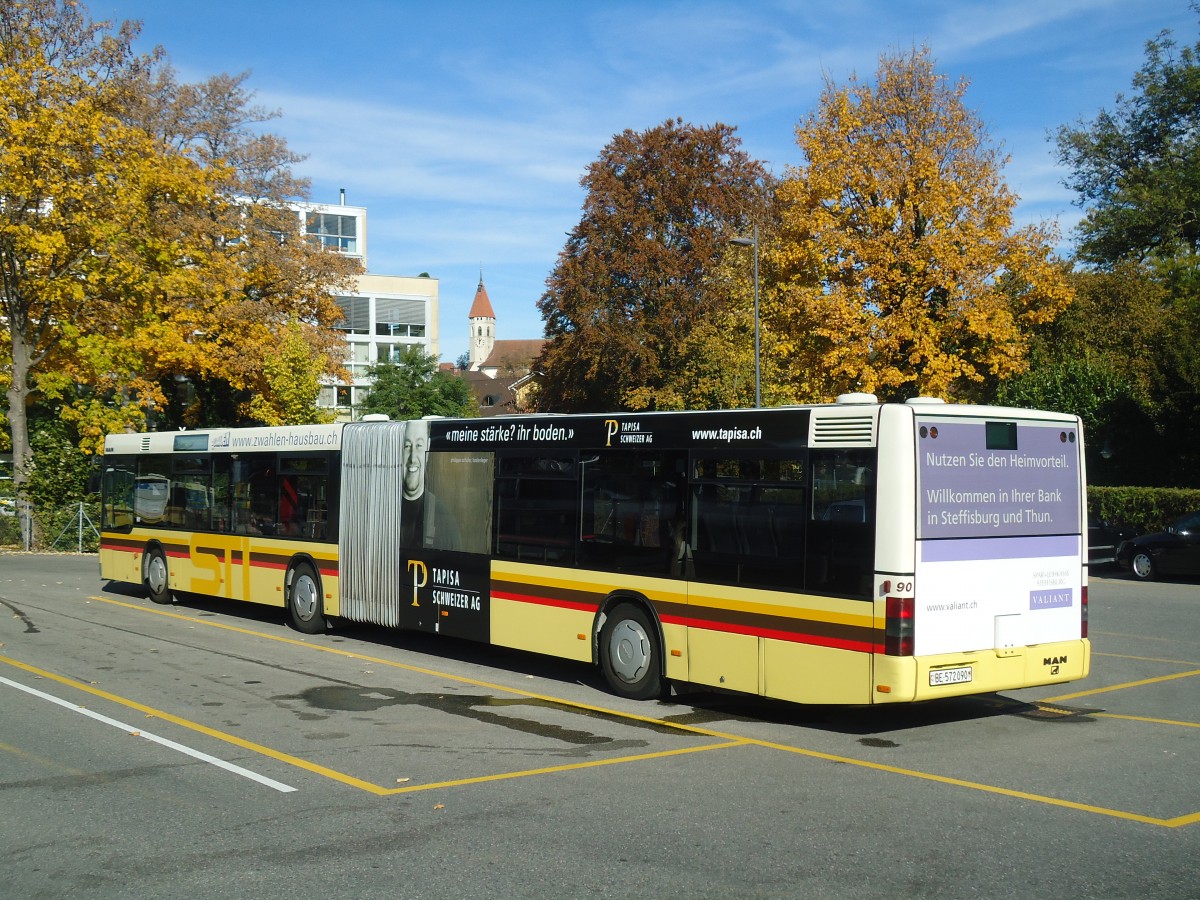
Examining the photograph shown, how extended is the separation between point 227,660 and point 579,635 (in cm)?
453

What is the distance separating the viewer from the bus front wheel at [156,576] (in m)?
19.4

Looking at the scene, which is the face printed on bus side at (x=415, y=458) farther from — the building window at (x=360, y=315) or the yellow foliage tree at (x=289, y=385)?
the building window at (x=360, y=315)

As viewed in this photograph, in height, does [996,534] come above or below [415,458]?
below

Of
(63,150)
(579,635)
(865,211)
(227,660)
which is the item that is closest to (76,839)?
(579,635)

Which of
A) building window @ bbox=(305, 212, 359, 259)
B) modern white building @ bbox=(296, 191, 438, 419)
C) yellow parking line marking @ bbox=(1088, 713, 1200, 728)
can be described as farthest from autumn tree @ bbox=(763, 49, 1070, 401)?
modern white building @ bbox=(296, 191, 438, 419)

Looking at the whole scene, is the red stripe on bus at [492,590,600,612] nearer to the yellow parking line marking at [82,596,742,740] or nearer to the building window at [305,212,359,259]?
the yellow parking line marking at [82,596,742,740]

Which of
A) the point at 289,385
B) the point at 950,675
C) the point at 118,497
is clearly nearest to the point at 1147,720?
the point at 950,675

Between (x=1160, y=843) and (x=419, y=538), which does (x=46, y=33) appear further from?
(x=1160, y=843)

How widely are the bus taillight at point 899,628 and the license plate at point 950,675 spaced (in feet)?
1.08

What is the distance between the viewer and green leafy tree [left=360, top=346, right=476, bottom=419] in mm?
55809

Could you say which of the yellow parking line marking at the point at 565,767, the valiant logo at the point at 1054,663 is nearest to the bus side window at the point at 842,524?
the yellow parking line marking at the point at 565,767

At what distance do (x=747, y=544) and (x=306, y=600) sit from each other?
26.8 ft

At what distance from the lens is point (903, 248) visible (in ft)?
94.8

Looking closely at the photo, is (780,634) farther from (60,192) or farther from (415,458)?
(60,192)
